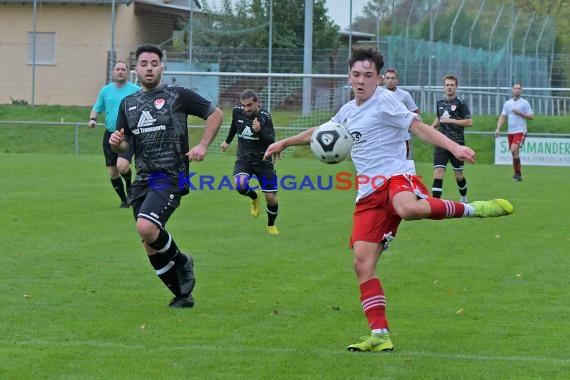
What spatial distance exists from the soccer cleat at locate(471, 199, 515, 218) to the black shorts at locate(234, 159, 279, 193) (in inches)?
280

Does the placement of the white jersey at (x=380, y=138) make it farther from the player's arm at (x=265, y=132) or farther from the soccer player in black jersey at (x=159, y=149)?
the player's arm at (x=265, y=132)

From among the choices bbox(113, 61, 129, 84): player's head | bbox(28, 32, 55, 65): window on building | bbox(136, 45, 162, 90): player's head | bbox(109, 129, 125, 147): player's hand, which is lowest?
bbox(109, 129, 125, 147): player's hand

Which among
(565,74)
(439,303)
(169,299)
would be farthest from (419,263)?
(565,74)

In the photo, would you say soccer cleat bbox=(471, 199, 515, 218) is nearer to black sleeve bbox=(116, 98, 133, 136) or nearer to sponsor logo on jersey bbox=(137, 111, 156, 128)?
sponsor logo on jersey bbox=(137, 111, 156, 128)

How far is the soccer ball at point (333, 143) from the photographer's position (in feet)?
23.6

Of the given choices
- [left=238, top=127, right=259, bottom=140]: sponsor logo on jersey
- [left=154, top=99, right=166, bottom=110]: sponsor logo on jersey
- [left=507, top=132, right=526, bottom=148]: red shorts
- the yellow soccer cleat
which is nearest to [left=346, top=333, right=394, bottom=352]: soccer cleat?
[left=154, top=99, right=166, bottom=110]: sponsor logo on jersey

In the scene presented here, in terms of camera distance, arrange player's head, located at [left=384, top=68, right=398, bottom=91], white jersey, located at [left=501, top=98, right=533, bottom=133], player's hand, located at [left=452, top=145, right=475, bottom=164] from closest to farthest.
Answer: player's hand, located at [left=452, top=145, right=475, bottom=164]
player's head, located at [left=384, top=68, right=398, bottom=91]
white jersey, located at [left=501, top=98, right=533, bottom=133]

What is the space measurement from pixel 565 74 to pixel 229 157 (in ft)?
38.9

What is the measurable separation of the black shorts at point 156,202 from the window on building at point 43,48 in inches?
1212

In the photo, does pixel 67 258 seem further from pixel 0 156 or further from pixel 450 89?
pixel 0 156

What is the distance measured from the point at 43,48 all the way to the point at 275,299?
106 feet

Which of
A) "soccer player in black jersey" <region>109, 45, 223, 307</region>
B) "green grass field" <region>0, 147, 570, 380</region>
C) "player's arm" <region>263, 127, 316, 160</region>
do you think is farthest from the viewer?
"soccer player in black jersey" <region>109, 45, 223, 307</region>

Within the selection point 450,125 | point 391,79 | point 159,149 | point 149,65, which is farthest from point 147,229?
point 450,125

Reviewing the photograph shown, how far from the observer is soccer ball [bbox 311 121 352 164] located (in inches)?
283
